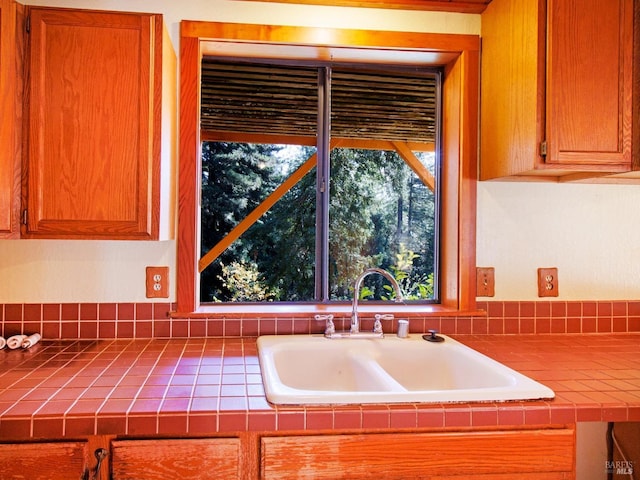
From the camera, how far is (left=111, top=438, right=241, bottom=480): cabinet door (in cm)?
103

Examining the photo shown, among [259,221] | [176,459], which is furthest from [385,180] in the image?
[176,459]

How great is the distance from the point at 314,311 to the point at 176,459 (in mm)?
802

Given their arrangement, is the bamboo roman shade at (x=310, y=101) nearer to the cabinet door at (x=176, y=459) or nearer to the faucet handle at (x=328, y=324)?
the faucet handle at (x=328, y=324)

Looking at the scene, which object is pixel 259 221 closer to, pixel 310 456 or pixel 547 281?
pixel 310 456

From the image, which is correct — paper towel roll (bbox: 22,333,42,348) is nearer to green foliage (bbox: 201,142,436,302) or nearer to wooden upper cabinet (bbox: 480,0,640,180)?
green foliage (bbox: 201,142,436,302)

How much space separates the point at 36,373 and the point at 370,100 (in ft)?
5.34

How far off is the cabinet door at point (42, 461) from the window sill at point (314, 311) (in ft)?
2.24

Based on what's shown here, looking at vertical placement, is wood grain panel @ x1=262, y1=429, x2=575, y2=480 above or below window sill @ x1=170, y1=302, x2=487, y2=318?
below

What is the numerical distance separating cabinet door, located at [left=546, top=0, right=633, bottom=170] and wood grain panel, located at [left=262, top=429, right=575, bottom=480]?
898 millimetres

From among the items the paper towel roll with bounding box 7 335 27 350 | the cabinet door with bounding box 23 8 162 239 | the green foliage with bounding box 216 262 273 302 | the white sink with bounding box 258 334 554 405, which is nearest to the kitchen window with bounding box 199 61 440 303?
the green foliage with bounding box 216 262 273 302

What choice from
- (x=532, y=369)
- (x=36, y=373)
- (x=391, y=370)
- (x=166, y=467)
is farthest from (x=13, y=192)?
(x=532, y=369)

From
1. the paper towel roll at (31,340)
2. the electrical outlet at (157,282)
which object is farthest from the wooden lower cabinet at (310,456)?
the electrical outlet at (157,282)

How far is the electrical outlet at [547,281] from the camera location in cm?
184

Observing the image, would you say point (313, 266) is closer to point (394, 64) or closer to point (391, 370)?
point (391, 370)
